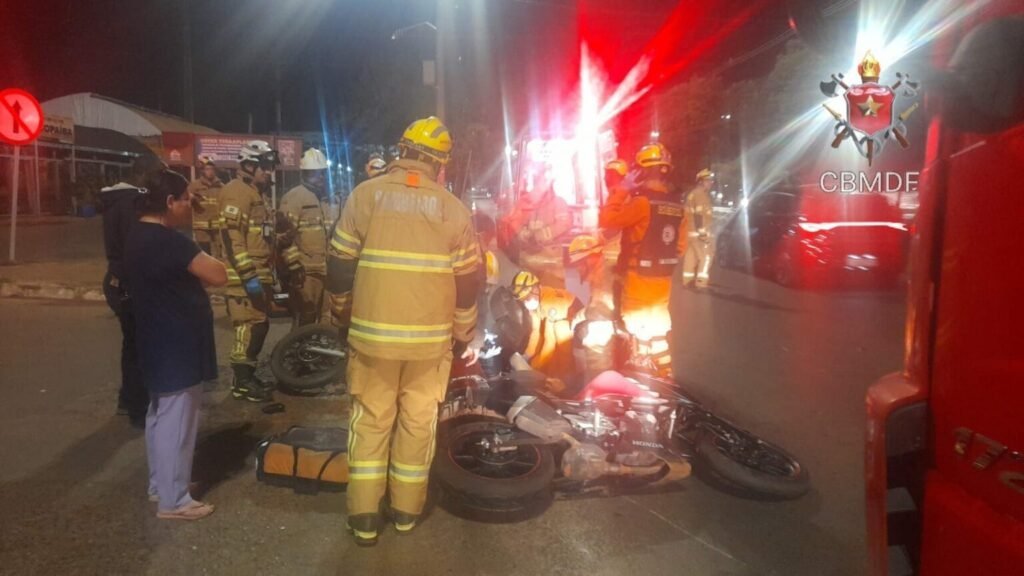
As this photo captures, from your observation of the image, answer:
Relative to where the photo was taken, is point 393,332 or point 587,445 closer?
point 393,332

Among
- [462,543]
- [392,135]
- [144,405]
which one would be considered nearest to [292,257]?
[144,405]

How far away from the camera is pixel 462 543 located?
3803mm

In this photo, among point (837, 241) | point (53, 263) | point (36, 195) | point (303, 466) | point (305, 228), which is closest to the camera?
point (303, 466)

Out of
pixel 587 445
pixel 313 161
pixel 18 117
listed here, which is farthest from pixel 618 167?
pixel 18 117

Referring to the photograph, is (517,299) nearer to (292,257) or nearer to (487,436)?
(487,436)

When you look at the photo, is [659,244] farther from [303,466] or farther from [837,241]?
[837,241]

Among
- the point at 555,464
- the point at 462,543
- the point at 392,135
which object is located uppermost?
the point at 392,135

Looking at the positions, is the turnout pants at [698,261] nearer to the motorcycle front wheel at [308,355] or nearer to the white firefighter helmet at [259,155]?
the motorcycle front wheel at [308,355]

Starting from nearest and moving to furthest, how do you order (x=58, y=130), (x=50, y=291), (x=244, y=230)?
(x=244, y=230)
(x=50, y=291)
(x=58, y=130)

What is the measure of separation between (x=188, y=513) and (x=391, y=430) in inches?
47.4

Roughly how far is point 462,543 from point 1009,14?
3.13 metres

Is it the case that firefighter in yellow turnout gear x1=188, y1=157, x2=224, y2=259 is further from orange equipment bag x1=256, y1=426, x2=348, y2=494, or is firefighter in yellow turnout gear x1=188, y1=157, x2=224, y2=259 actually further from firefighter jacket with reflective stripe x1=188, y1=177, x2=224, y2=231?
orange equipment bag x1=256, y1=426, x2=348, y2=494

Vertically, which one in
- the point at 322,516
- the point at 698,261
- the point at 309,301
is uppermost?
the point at 698,261

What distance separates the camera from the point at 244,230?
586cm
